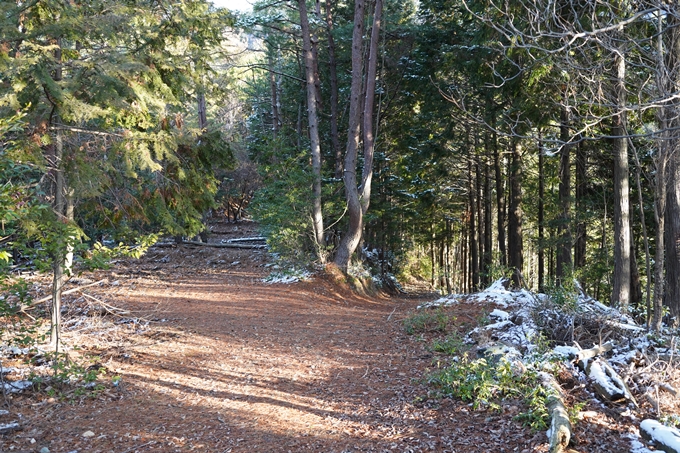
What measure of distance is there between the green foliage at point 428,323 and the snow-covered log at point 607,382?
311 cm

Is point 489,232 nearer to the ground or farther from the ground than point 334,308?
farther from the ground

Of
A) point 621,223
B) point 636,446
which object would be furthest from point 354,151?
point 636,446

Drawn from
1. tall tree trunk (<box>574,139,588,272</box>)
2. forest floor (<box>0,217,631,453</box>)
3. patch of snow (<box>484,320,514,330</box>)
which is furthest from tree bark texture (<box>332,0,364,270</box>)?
patch of snow (<box>484,320,514,330</box>)

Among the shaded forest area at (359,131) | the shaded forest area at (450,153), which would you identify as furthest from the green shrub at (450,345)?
the shaded forest area at (450,153)

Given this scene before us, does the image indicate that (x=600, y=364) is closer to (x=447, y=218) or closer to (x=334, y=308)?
(x=334, y=308)

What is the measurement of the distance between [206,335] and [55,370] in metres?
2.97

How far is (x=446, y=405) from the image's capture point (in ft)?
17.3

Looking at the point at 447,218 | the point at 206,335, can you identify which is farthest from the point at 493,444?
the point at 447,218

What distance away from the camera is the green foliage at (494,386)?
4.66 meters

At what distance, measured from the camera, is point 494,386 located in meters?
5.22

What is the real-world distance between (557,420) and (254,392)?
3415 mm

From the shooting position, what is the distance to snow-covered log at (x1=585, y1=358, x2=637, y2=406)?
16.3 ft

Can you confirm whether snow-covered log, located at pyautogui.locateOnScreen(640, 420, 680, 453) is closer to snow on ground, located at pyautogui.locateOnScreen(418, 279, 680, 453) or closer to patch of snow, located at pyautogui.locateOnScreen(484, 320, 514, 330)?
snow on ground, located at pyautogui.locateOnScreen(418, 279, 680, 453)

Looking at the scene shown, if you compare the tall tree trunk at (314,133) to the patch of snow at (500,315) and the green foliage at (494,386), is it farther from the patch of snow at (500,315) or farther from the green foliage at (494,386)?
the green foliage at (494,386)
